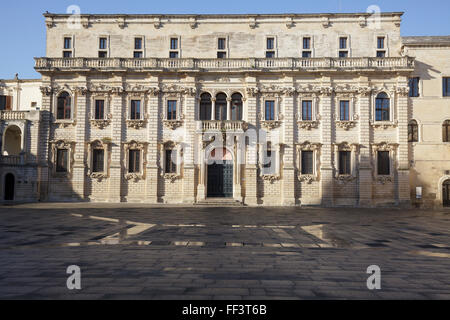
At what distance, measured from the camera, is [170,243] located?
10.2 m

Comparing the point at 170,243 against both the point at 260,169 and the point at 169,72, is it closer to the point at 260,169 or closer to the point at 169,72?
the point at 260,169

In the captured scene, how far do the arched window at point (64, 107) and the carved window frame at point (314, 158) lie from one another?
21918 millimetres

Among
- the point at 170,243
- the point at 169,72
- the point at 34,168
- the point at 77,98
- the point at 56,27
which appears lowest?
the point at 170,243

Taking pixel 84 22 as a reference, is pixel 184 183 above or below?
below

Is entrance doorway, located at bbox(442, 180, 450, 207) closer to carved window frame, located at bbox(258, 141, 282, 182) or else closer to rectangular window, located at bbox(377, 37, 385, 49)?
rectangular window, located at bbox(377, 37, 385, 49)

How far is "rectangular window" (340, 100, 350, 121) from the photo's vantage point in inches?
1255

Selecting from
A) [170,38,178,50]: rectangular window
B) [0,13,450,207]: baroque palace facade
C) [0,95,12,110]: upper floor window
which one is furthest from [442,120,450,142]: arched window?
[0,95,12,110]: upper floor window

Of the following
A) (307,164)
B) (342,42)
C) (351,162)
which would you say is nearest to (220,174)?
(307,164)

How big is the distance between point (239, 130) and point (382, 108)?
13457 millimetres

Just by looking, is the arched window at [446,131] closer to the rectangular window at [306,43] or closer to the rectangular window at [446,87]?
the rectangular window at [446,87]

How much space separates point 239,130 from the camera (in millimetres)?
31016

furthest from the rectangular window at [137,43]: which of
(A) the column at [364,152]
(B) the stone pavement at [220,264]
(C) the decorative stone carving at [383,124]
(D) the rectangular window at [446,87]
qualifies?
(D) the rectangular window at [446,87]
